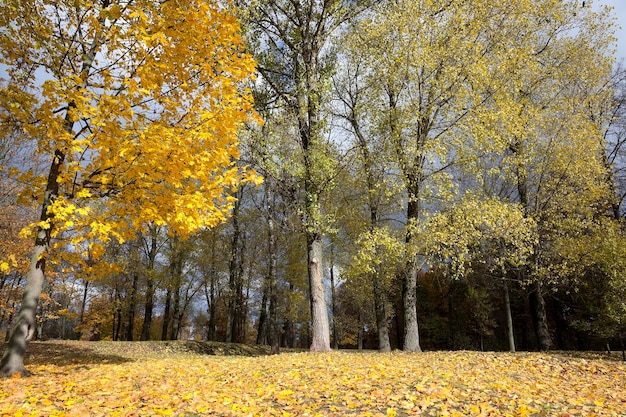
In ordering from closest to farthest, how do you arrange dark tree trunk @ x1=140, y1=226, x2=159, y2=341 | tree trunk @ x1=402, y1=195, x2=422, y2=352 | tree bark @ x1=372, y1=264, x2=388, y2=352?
tree trunk @ x1=402, y1=195, x2=422, y2=352
tree bark @ x1=372, y1=264, x2=388, y2=352
dark tree trunk @ x1=140, y1=226, x2=159, y2=341

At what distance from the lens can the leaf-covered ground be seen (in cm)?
433

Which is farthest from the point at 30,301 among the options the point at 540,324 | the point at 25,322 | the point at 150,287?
the point at 150,287

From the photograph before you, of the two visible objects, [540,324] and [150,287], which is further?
[150,287]

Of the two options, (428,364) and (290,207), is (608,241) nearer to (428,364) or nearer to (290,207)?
(428,364)

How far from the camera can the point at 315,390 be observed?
5176mm

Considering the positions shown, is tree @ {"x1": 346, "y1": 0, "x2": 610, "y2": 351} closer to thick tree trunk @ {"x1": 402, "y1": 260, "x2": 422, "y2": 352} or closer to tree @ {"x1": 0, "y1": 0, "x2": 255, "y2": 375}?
thick tree trunk @ {"x1": 402, "y1": 260, "x2": 422, "y2": 352}

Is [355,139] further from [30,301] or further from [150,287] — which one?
[150,287]


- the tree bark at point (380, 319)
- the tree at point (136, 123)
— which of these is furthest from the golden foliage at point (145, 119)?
the tree bark at point (380, 319)

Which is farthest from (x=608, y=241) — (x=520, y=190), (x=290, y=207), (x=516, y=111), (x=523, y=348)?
(x=523, y=348)

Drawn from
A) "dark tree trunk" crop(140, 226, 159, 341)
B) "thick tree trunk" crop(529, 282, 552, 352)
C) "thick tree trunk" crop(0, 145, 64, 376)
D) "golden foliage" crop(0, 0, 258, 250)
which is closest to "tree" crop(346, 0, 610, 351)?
"thick tree trunk" crop(529, 282, 552, 352)

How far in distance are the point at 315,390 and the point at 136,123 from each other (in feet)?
15.2

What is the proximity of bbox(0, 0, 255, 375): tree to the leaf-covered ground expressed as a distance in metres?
1.95

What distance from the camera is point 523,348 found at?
32656 millimetres

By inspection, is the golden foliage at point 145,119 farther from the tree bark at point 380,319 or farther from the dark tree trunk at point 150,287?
the dark tree trunk at point 150,287
